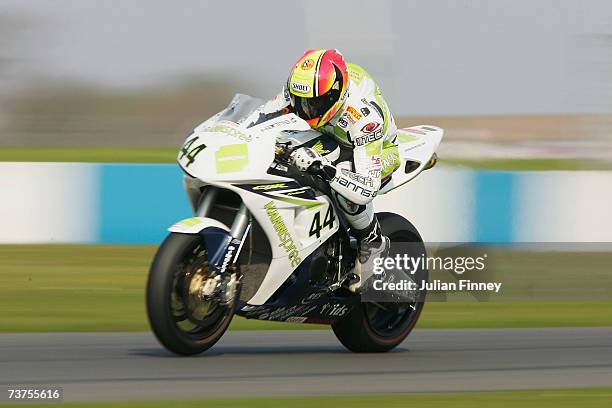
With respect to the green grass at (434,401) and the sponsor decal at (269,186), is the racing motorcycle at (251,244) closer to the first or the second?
the sponsor decal at (269,186)

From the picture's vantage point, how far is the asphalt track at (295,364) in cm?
530

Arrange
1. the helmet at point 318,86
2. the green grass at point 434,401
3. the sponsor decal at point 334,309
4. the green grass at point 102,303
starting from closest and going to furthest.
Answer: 1. the green grass at point 434,401
2. the helmet at point 318,86
3. the sponsor decal at point 334,309
4. the green grass at point 102,303

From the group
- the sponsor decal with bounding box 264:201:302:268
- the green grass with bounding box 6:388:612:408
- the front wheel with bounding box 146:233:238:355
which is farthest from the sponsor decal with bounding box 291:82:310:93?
the green grass with bounding box 6:388:612:408

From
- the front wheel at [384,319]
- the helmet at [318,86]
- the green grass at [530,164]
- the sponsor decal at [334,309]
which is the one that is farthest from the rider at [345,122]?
the green grass at [530,164]

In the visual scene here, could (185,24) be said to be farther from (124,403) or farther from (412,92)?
(124,403)

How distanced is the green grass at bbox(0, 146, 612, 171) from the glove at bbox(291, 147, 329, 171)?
5.66 metres

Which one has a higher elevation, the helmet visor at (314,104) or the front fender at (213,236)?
the helmet visor at (314,104)

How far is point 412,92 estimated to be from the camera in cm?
1252

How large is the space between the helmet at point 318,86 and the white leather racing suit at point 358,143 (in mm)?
95

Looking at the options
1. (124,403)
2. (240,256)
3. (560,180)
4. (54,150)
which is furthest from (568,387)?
(54,150)

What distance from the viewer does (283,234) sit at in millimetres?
6039

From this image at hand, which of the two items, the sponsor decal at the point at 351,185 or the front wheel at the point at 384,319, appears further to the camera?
the front wheel at the point at 384,319

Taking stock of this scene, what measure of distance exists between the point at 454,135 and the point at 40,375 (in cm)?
711

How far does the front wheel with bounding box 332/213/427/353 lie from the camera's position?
6734 millimetres
